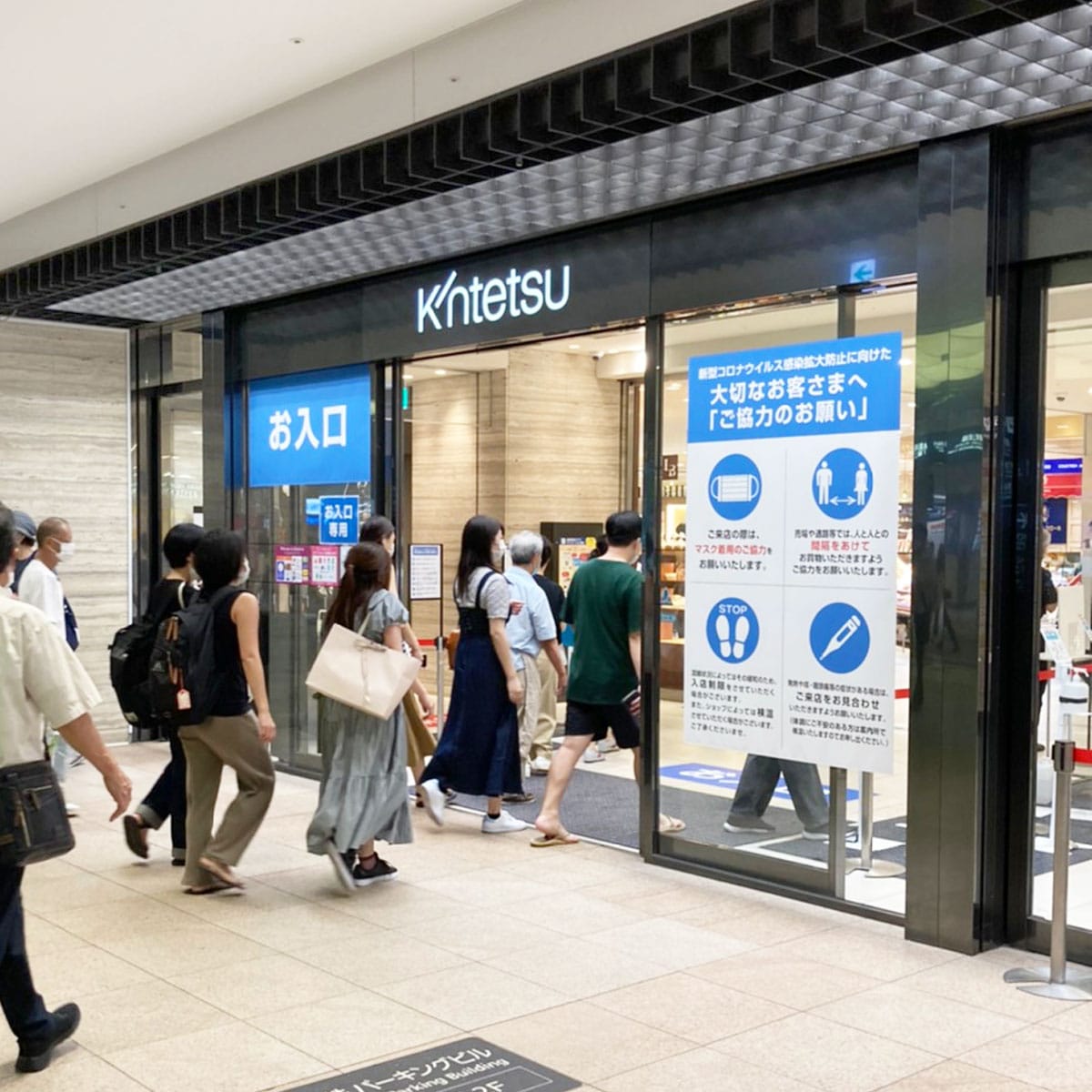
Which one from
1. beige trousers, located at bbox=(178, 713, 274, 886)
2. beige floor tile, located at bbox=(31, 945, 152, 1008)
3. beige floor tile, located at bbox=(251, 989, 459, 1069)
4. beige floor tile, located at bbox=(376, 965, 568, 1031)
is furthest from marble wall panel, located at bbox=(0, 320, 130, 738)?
beige floor tile, located at bbox=(251, 989, 459, 1069)

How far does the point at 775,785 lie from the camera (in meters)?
5.45

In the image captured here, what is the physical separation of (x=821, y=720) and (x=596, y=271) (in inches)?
91.9

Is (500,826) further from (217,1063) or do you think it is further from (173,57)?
(173,57)

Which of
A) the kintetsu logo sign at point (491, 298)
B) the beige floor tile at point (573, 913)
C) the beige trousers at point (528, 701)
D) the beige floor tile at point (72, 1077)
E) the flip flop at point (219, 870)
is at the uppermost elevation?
the kintetsu logo sign at point (491, 298)

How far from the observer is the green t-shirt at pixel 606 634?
6168mm

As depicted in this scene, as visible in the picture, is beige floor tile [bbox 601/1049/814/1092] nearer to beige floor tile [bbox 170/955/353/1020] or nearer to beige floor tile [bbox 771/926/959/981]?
beige floor tile [bbox 771/926/959/981]

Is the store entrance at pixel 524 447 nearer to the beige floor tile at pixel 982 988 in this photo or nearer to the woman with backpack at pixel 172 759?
the woman with backpack at pixel 172 759

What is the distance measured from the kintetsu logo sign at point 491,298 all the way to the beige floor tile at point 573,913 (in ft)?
9.03

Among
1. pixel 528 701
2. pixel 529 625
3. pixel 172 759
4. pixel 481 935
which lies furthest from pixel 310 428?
pixel 481 935

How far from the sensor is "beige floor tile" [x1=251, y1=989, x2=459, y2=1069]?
372cm

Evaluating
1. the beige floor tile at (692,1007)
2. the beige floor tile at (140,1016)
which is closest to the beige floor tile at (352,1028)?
the beige floor tile at (140,1016)

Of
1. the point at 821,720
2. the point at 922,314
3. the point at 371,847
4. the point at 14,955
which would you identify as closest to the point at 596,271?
the point at 922,314

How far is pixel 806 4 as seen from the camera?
12.8ft

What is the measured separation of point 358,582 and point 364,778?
0.79 m
